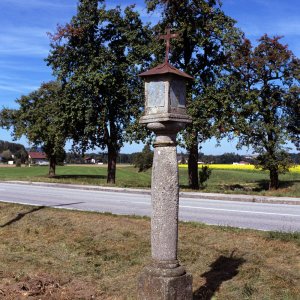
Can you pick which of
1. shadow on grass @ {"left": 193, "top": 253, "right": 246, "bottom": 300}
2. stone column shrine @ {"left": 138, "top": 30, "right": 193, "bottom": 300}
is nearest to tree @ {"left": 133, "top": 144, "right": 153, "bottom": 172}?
shadow on grass @ {"left": 193, "top": 253, "right": 246, "bottom": 300}

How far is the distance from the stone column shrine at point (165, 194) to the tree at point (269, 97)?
20.2 metres

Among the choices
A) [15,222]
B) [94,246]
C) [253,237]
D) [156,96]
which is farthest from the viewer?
[15,222]

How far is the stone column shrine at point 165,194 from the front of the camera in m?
4.91

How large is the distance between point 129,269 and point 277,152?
20002 mm

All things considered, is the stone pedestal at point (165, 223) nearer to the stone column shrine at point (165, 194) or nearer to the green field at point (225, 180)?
the stone column shrine at point (165, 194)

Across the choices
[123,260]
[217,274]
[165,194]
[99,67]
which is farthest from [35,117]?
[165,194]

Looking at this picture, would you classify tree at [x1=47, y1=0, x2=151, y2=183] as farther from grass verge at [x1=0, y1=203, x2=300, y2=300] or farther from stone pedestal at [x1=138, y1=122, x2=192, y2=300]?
stone pedestal at [x1=138, y1=122, x2=192, y2=300]

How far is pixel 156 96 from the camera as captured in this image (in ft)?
16.6

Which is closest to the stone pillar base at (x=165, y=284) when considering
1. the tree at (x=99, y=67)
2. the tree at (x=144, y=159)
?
the tree at (x=99, y=67)

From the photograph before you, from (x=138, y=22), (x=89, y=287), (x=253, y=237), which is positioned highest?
(x=138, y=22)

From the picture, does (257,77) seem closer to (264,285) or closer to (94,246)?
(94,246)

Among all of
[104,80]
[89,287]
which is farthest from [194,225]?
[104,80]

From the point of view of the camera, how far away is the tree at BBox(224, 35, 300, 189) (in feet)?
83.8

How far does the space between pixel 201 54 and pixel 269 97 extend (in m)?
4.80
